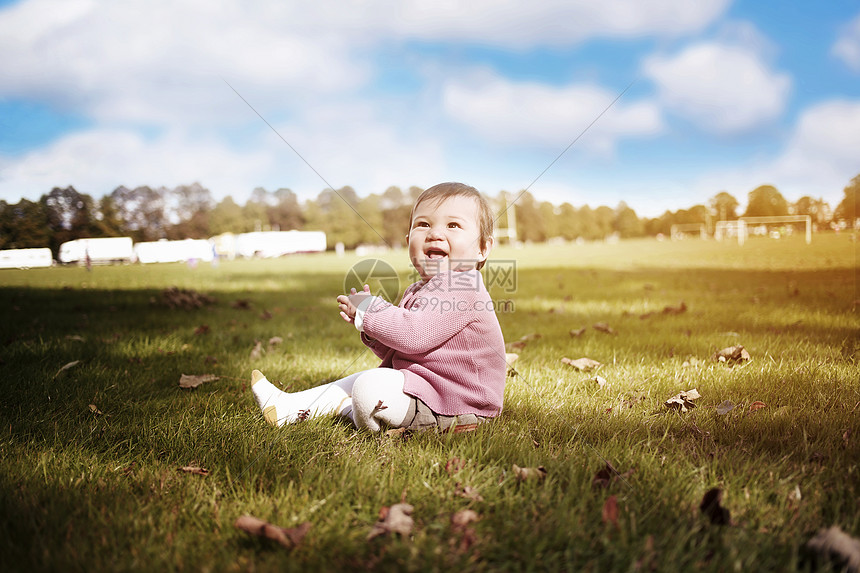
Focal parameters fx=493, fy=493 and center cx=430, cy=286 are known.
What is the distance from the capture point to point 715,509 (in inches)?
Answer: 55.2

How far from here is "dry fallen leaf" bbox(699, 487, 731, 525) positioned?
4.52 feet

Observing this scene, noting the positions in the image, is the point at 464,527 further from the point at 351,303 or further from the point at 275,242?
the point at 275,242

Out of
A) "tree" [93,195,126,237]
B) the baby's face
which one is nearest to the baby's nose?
the baby's face

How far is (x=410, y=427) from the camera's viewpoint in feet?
6.86

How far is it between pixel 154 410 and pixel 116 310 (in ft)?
11.9

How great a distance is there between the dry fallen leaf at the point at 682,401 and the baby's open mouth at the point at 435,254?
1329 mm

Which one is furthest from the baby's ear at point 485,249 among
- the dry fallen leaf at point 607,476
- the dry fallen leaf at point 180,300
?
the dry fallen leaf at point 180,300

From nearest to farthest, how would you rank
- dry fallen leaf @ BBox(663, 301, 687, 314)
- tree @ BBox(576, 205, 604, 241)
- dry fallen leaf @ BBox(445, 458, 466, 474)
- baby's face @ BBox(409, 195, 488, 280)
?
dry fallen leaf @ BBox(445, 458, 466, 474)
baby's face @ BBox(409, 195, 488, 280)
dry fallen leaf @ BBox(663, 301, 687, 314)
tree @ BBox(576, 205, 604, 241)

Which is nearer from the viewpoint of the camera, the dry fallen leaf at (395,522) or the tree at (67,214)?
the dry fallen leaf at (395,522)

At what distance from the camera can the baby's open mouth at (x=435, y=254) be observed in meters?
2.20

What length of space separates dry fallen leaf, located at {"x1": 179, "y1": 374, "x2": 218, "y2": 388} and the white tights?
66cm

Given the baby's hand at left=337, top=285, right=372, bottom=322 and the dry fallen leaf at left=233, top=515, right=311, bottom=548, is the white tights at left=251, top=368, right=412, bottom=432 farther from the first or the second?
the dry fallen leaf at left=233, top=515, right=311, bottom=548

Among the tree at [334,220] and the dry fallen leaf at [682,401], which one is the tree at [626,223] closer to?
the tree at [334,220]

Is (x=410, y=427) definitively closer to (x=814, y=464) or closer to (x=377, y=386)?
(x=377, y=386)
